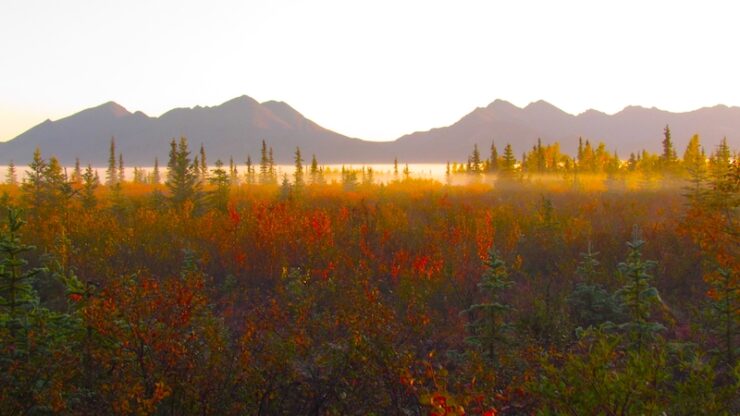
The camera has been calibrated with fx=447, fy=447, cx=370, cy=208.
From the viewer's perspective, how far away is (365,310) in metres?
5.35

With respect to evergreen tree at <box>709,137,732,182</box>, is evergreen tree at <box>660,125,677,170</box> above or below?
above

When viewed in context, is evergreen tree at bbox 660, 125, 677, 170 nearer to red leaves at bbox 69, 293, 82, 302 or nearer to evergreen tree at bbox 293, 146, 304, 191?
evergreen tree at bbox 293, 146, 304, 191

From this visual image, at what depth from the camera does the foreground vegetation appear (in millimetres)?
3920

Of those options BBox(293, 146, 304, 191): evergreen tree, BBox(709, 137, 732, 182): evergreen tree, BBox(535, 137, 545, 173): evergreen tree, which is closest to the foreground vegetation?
BBox(709, 137, 732, 182): evergreen tree

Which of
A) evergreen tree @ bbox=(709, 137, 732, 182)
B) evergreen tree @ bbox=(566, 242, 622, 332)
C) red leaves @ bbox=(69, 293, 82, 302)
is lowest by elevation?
evergreen tree @ bbox=(566, 242, 622, 332)

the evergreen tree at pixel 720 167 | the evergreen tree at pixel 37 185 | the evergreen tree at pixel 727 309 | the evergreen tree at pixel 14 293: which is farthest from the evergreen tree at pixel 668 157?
the evergreen tree at pixel 14 293

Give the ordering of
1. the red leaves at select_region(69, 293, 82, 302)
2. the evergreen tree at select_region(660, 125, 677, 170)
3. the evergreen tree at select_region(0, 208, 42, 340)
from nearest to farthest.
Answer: the evergreen tree at select_region(0, 208, 42, 340)
the red leaves at select_region(69, 293, 82, 302)
the evergreen tree at select_region(660, 125, 677, 170)

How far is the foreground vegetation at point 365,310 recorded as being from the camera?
3920 millimetres

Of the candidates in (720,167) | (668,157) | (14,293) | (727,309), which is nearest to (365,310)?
(14,293)

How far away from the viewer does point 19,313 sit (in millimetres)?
5090

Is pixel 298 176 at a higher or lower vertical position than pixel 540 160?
lower

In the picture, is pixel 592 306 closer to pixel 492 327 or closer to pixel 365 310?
pixel 492 327

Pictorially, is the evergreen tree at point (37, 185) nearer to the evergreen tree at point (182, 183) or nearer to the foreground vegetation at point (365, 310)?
the foreground vegetation at point (365, 310)

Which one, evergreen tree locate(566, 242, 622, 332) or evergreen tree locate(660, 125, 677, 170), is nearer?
evergreen tree locate(566, 242, 622, 332)
